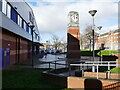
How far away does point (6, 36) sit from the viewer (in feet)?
53.8

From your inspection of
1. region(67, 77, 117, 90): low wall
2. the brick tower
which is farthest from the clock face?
region(67, 77, 117, 90): low wall

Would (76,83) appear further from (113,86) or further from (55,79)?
(113,86)

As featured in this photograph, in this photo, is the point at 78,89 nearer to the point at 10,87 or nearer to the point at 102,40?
the point at 10,87

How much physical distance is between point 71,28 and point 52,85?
16040mm

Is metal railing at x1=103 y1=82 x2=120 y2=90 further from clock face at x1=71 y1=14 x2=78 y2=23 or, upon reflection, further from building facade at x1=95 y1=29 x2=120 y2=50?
building facade at x1=95 y1=29 x2=120 y2=50

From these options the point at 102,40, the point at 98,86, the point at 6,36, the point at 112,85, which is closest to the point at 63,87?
the point at 98,86

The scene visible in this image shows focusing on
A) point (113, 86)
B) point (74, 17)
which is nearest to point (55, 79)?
point (113, 86)

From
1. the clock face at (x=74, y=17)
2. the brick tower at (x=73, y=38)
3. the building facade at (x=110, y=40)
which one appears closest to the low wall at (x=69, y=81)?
the brick tower at (x=73, y=38)

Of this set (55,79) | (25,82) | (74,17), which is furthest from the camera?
(74,17)

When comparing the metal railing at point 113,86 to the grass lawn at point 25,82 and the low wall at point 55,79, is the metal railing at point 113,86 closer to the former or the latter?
the low wall at point 55,79

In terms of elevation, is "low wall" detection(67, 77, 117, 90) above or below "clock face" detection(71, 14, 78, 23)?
below

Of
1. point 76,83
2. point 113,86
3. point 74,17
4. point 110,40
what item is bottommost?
point 76,83

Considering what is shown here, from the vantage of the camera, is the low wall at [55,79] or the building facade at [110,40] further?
the building facade at [110,40]

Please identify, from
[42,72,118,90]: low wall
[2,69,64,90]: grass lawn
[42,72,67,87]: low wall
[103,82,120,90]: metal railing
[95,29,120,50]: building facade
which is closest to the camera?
[103,82,120,90]: metal railing
